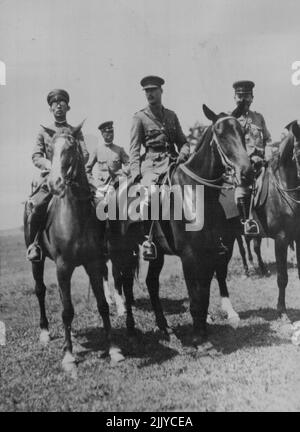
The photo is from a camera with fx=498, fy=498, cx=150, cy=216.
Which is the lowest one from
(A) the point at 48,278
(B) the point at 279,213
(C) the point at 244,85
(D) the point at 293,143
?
(A) the point at 48,278

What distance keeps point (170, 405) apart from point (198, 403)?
299 mm

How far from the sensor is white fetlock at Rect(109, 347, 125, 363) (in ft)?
22.3

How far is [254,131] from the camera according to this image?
9289mm

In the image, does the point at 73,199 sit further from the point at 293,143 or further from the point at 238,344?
the point at 293,143

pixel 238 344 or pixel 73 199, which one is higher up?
pixel 73 199

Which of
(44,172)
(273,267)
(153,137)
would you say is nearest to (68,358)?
(44,172)

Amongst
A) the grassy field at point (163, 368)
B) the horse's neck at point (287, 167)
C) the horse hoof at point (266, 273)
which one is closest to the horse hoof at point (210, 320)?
the grassy field at point (163, 368)

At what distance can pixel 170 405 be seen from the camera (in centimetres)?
529

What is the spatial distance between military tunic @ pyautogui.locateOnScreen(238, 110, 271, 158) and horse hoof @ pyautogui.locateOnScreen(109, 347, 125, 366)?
4.44 m

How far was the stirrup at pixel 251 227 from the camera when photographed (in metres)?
8.58

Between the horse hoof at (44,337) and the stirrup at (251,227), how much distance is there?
3.79 meters
